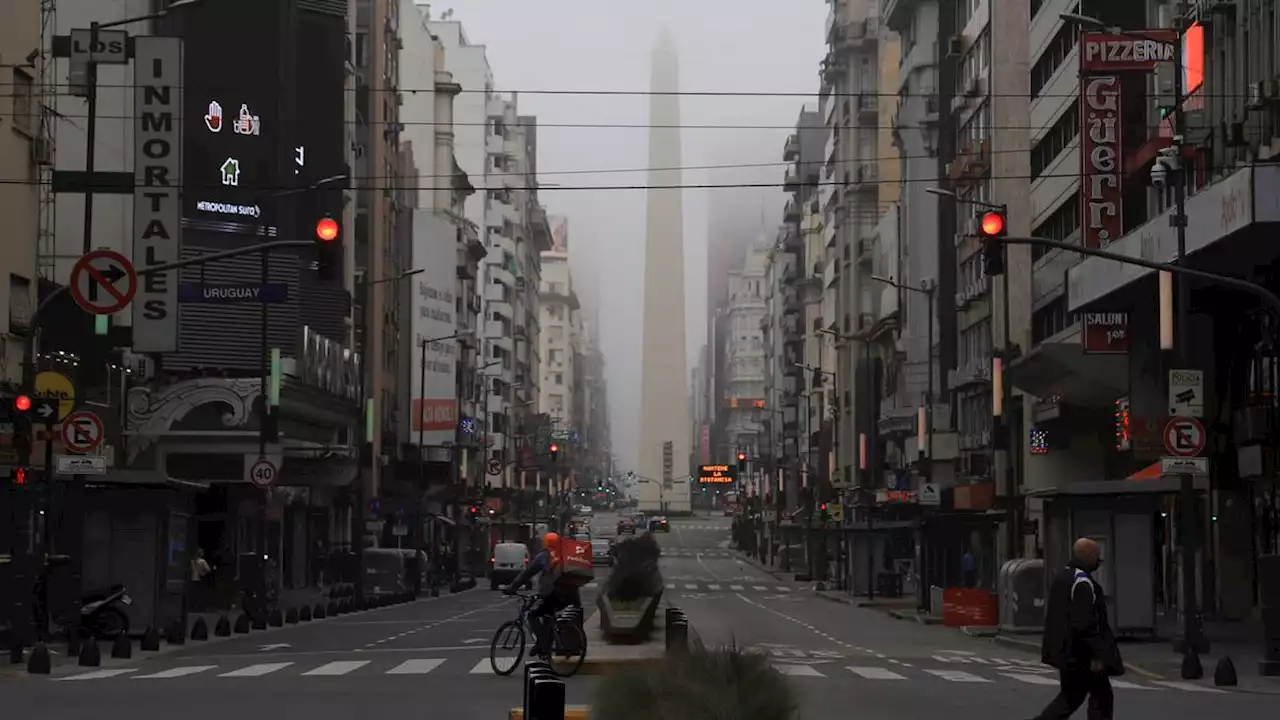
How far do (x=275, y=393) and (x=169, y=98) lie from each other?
11.9 m

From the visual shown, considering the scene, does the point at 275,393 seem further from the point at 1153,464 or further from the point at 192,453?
the point at 1153,464

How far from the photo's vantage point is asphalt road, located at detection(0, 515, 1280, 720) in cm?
2275

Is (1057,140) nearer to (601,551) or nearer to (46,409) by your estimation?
(46,409)

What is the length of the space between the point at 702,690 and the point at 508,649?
18.6 m

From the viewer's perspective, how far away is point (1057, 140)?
6925cm

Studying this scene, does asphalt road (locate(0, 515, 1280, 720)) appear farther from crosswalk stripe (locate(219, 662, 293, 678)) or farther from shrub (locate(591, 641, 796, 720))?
shrub (locate(591, 641, 796, 720))

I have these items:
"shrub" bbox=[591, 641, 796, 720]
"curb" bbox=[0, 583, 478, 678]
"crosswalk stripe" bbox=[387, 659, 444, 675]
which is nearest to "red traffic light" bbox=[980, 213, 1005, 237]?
"crosswalk stripe" bbox=[387, 659, 444, 675]

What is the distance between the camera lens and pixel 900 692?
85.1ft

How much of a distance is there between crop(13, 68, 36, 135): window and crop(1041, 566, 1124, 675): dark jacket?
107ft

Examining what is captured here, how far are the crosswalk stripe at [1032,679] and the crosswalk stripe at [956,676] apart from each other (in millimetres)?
556

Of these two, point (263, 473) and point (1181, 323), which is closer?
point (1181, 323)

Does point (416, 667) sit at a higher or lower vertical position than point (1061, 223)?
lower

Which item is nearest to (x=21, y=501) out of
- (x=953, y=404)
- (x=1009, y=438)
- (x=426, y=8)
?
(x=1009, y=438)

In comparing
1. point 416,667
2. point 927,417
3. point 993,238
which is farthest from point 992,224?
point 927,417
